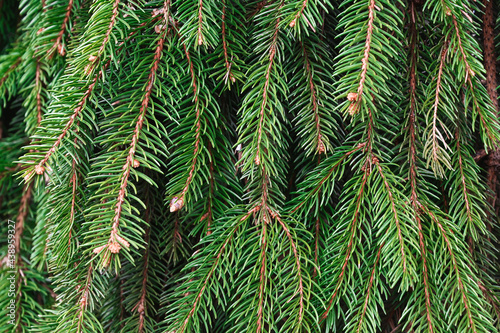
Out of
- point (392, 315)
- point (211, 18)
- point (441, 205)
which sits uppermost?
point (211, 18)

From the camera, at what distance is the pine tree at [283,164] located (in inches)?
16.2

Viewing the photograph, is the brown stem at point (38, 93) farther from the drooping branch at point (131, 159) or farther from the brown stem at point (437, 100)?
the brown stem at point (437, 100)

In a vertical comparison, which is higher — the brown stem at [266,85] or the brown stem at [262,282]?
the brown stem at [266,85]

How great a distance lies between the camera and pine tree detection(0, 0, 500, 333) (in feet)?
1.35

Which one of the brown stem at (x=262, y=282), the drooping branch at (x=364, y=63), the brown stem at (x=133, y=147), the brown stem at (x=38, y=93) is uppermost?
the drooping branch at (x=364, y=63)

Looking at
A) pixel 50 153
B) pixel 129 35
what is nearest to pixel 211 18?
pixel 129 35

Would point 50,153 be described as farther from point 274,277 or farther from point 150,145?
point 274,277

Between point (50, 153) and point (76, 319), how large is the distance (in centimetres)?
18

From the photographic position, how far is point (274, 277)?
45 cm

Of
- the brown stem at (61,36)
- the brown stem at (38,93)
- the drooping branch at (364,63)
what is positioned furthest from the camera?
the brown stem at (38,93)

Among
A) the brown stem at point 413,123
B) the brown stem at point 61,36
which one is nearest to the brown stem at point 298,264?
the brown stem at point 413,123

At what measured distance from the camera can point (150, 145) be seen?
43 centimetres

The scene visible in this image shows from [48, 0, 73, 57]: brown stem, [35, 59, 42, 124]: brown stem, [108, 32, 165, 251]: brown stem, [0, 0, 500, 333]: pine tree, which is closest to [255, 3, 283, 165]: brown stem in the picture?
[0, 0, 500, 333]: pine tree

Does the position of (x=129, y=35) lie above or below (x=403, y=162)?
above
